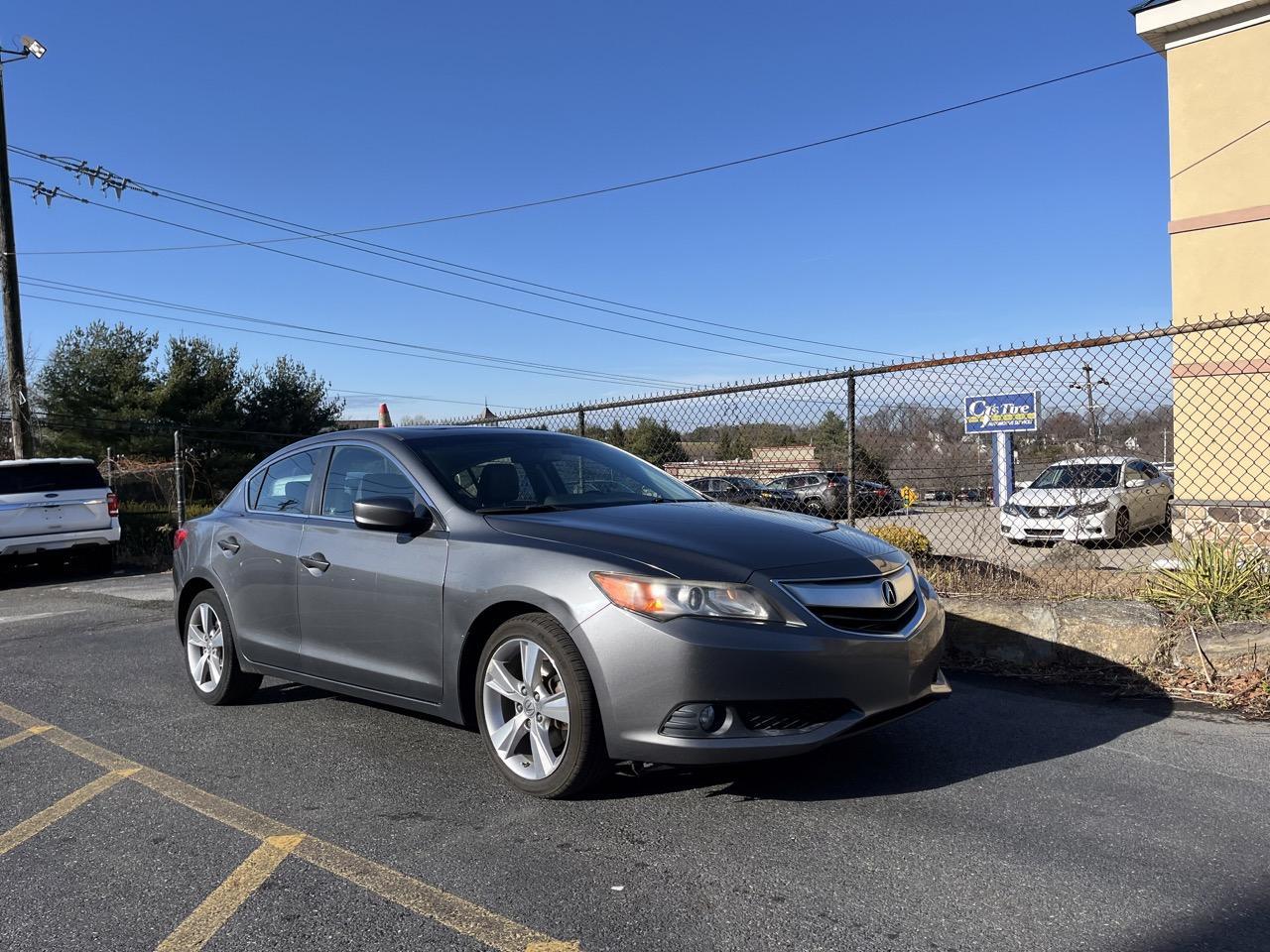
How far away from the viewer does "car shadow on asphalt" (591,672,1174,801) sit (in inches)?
153

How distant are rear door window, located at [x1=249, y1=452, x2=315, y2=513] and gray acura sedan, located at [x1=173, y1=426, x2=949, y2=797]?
0.02 meters

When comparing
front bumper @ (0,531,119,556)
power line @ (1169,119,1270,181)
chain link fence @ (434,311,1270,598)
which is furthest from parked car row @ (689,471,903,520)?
front bumper @ (0,531,119,556)

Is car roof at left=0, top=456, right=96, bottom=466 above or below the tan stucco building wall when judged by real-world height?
below

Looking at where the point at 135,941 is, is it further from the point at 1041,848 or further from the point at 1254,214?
the point at 1254,214

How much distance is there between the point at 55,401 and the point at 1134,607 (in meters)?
36.5

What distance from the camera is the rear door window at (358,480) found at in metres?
4.63

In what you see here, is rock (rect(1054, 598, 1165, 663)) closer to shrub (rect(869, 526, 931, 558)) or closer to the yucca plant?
the yucca plant

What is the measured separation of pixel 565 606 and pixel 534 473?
4.03 ft

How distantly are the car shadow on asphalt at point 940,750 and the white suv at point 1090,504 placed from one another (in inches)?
166

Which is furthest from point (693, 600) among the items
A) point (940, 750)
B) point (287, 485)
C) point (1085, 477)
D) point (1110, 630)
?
point (1085, 477)

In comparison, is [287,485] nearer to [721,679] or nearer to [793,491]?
[721,679]

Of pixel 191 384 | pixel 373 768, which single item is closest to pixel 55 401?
pixel 191 384

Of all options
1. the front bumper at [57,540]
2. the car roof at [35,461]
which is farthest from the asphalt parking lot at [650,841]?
the car roof at [35,461]

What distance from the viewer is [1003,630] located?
6062 millimetres
